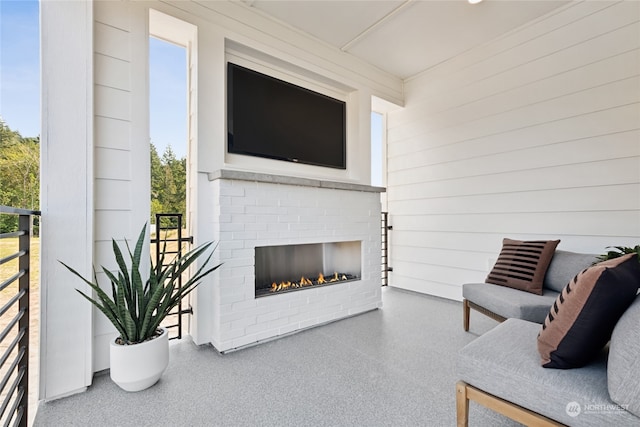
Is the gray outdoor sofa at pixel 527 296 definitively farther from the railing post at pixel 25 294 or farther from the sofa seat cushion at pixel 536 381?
the railing post at pixel 25 294

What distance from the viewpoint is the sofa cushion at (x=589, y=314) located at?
1.08m

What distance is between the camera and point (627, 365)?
0.94 meters

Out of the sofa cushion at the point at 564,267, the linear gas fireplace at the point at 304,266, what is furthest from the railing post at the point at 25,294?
the sofa cushion at the point at 564,267

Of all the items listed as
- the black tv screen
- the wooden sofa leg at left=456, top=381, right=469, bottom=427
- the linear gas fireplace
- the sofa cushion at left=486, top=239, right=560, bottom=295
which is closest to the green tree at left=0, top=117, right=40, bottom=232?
the black tv screen

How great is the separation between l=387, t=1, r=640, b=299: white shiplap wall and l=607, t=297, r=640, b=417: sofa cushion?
201 centimetres

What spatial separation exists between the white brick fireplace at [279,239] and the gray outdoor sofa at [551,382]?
1.57 meters

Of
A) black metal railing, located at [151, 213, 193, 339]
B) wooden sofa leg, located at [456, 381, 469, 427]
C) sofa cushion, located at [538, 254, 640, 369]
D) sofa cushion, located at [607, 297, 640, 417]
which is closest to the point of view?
sofa cushion, located at [607, 297, 640, 417]

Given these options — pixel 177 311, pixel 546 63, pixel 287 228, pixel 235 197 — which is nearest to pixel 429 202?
pixel 546 63

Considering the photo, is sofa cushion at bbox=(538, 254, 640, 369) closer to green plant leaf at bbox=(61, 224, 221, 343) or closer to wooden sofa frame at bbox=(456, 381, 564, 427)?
wooden sofa frame at bbox=(456, 381, 564, 427)

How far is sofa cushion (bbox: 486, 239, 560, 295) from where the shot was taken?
2.36m

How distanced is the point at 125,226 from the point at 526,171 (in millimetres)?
3558

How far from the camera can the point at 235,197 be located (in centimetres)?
231

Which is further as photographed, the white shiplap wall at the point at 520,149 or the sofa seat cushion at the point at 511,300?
the white shiplap wall at the point at 520,149

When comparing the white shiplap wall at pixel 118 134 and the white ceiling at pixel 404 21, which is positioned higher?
the white ceiling at pixel 404 21
